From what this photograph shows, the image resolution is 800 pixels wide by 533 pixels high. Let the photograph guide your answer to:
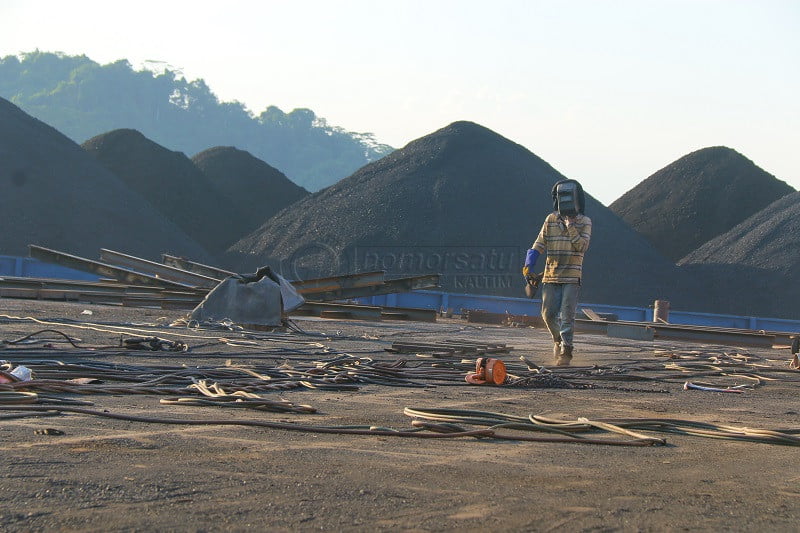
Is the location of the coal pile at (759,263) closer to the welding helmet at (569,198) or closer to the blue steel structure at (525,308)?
the blue steel structure at (525,308)

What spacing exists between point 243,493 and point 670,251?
5858 cm

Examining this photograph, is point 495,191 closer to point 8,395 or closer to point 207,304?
point 207,304

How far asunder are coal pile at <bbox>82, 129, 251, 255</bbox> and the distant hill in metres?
92.8

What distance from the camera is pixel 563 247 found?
11.0m

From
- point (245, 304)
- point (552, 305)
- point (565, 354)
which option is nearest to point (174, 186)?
point (245, 304)

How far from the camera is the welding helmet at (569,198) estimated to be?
440 inches

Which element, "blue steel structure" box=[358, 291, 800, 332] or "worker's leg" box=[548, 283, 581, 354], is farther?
"blue steel structure" box=[358, 291, 800, 332]

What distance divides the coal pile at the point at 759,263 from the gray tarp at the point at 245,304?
1407 inches

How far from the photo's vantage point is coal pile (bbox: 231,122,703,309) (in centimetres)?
4547

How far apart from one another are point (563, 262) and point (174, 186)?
2130 inches

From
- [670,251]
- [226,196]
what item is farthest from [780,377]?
[226,196]

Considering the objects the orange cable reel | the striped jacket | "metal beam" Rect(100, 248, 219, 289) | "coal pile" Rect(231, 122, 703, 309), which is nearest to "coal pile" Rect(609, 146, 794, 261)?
"coal pile" Rect(231, 122, 703, 309)

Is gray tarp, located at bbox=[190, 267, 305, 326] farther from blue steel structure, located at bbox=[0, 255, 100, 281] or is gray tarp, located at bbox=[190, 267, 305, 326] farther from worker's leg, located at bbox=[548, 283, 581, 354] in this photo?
blue steel structure, located at bbox=[0, 255, 100, 281]

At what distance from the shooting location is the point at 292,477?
3373mm
